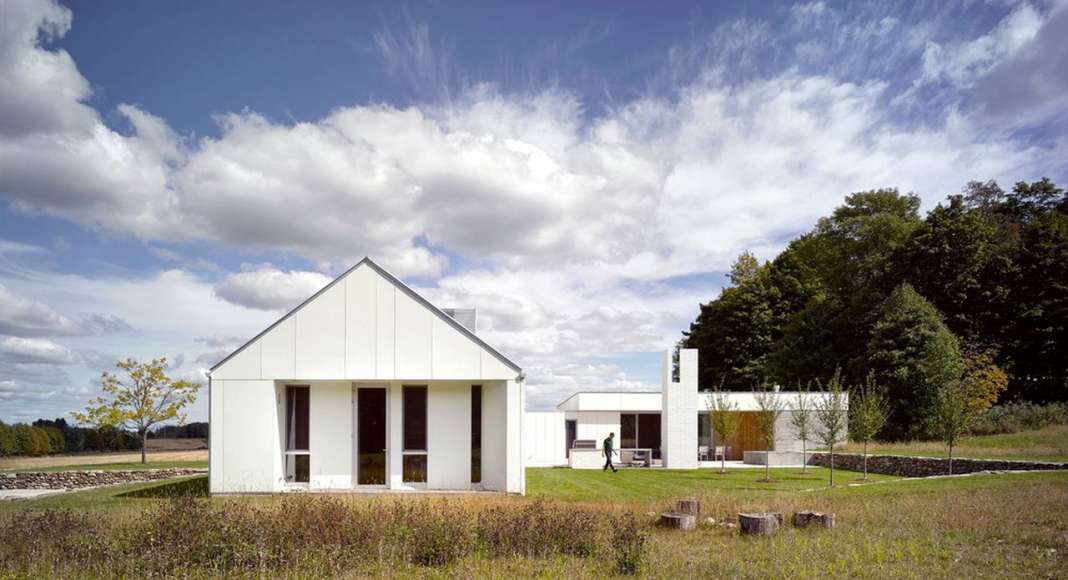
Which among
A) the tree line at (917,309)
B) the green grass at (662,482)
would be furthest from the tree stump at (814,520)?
the tree line at (917,309)

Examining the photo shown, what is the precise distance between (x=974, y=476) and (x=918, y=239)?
25.8 meters

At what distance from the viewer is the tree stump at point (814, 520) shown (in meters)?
12.1

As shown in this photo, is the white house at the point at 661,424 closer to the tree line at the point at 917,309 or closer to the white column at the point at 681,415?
the white column at the point at 681,415

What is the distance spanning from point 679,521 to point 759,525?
1303mm

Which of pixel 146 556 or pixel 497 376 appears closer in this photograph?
pixel 146 556

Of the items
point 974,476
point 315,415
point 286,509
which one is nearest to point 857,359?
point 974,476

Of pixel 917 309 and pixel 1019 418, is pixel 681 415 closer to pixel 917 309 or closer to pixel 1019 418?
pixel 917 309

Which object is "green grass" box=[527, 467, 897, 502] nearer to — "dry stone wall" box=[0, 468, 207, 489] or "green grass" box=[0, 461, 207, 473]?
"green grass" box=[0, 461, 207, 473]

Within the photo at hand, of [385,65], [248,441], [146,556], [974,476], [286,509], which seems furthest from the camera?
[974,476]

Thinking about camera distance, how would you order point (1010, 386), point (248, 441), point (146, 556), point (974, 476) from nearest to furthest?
point (146, 556), point (248, 441), point (974, 476), point (1010, 386)

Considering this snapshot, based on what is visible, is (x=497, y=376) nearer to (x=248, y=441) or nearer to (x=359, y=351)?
(x=359, y=351)

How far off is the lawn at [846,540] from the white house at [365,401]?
1.97 metres

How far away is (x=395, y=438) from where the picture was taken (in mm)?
18781

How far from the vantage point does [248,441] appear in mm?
18047
